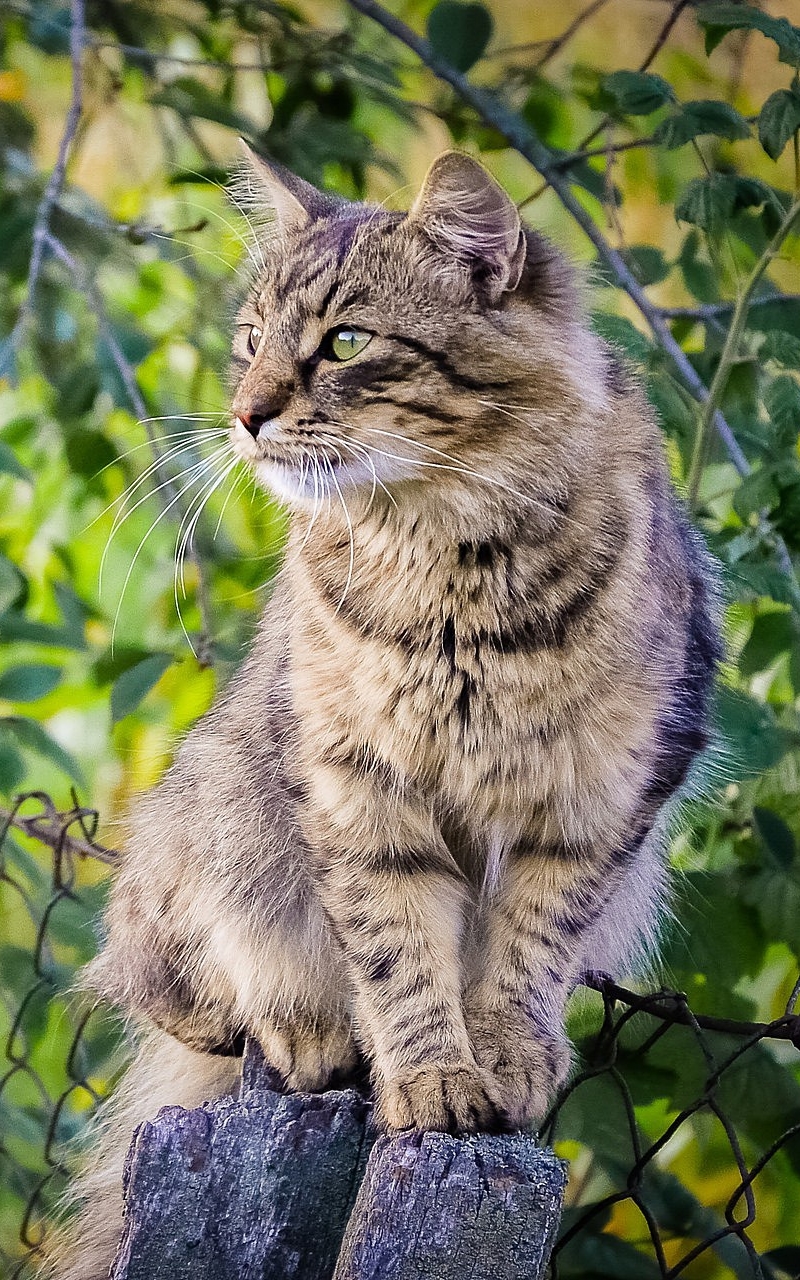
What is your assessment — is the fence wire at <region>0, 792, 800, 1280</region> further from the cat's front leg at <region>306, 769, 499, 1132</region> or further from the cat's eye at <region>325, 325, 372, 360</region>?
the cat's eye at <region>325, 325, 372, 360</region>

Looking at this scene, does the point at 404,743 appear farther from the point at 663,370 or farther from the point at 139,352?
the point at 139,352

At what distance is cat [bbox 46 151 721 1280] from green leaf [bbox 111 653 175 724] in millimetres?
403

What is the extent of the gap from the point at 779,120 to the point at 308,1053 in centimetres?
116

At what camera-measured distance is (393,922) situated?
1.36 meters

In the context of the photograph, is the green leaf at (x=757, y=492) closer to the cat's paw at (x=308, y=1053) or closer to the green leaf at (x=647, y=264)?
the green leaf at (x=647, y=264)

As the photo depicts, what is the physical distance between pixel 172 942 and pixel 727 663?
0.83 metres

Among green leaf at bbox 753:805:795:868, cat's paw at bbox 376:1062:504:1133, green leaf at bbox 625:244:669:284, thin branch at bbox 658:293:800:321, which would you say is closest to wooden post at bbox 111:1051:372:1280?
cat's paw at bbox 376:1062:504:1133

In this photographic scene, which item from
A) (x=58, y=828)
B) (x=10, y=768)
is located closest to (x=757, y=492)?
Answer: (x=58, y=828)

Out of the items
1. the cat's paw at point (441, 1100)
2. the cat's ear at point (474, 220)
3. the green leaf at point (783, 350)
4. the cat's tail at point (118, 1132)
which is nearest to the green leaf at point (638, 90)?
the green leaf at point (783, 350)

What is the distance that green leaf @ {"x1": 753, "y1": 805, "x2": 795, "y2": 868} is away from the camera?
1.72 meters

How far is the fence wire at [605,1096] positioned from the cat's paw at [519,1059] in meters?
0.03

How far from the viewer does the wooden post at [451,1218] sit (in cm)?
92

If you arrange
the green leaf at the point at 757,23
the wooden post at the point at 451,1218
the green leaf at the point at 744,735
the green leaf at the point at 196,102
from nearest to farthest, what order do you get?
1. the wooden post at the point at 451,1218
2. the green leaf at the point at 757,23
3. the green leaf at the point at 744,735
4. the green leaf at the point at 196,102

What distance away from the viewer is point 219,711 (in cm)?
175
